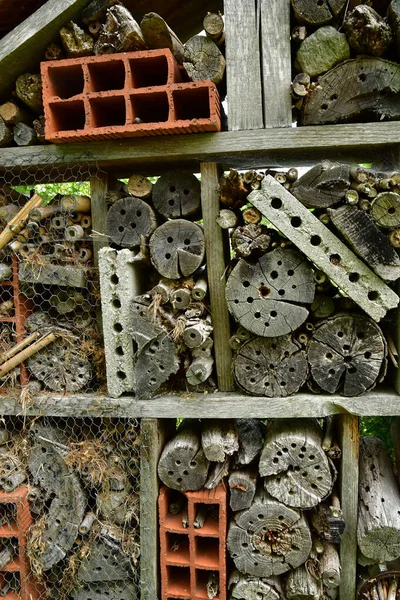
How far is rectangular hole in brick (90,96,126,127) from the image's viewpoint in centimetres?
221

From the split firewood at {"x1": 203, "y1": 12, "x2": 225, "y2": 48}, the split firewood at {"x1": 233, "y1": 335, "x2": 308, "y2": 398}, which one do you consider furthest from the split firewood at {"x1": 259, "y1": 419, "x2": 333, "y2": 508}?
the split firewood at {"x1": 203, "y1": 12, "x2": 225, "y2": 48}

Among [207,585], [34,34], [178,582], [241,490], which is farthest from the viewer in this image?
[178,582]

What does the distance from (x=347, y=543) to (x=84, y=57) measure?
2.91 meters

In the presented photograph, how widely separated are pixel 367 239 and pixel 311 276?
12.0 inches

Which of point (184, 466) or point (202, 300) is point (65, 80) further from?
point (184, 466)

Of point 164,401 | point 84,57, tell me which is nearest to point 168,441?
point 164,401

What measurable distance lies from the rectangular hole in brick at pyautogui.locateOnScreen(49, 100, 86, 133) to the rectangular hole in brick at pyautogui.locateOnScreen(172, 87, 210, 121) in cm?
51

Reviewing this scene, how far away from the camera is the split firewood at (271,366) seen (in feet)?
7.28

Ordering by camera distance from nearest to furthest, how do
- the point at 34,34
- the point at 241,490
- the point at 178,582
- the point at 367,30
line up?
the point at 367,30 < the point at 34,34 < the point at 241,490 < the point at 178,582

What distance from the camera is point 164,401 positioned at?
7.65ft

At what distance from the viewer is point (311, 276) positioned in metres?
2.09

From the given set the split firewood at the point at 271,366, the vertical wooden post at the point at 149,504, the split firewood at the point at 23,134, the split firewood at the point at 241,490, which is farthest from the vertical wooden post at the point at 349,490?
the split firewood at the point at 23,134

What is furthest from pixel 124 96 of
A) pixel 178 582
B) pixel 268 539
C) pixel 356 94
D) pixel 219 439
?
pixel 178 582

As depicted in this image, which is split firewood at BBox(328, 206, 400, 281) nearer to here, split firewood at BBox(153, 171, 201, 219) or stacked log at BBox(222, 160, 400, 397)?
stacked log at BBox(222, 160, 400, 397)
